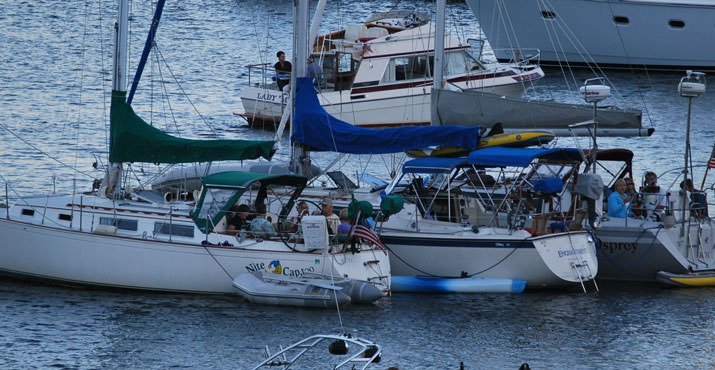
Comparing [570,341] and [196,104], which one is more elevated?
[196,104]

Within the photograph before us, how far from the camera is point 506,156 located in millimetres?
27609

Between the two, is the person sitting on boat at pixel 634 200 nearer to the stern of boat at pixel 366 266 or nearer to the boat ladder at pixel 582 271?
the boat ladder at pixel 582 271

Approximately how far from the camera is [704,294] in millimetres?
27594

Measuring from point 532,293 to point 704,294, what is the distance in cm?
387

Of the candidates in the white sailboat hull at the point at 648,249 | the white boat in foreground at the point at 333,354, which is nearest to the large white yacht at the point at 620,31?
the white sailboat hull at the point at 648,249

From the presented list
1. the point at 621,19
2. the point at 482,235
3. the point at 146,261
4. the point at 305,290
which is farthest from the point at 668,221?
the point at 621,19

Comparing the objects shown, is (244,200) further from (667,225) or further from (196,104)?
(196,104)

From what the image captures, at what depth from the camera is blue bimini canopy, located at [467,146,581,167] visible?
27.4 meters

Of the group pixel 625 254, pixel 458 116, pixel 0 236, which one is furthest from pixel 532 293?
pixel 0 236

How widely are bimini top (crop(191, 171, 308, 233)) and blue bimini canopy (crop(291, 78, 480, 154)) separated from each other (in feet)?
9.95

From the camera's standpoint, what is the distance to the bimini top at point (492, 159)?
27.5 meters

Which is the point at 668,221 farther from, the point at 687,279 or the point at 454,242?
Result: the point at 454,242

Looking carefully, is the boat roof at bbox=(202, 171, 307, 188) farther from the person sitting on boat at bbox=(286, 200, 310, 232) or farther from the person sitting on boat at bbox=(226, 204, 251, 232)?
the person sitting on boat at bbox=(286, 200, 310, 232)

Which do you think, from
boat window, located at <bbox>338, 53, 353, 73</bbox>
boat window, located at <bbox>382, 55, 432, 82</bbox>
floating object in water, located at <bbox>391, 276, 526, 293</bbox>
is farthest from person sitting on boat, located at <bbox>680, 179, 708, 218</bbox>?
boat window, located at <bbox>338, 53, 353, 73</bbox>
